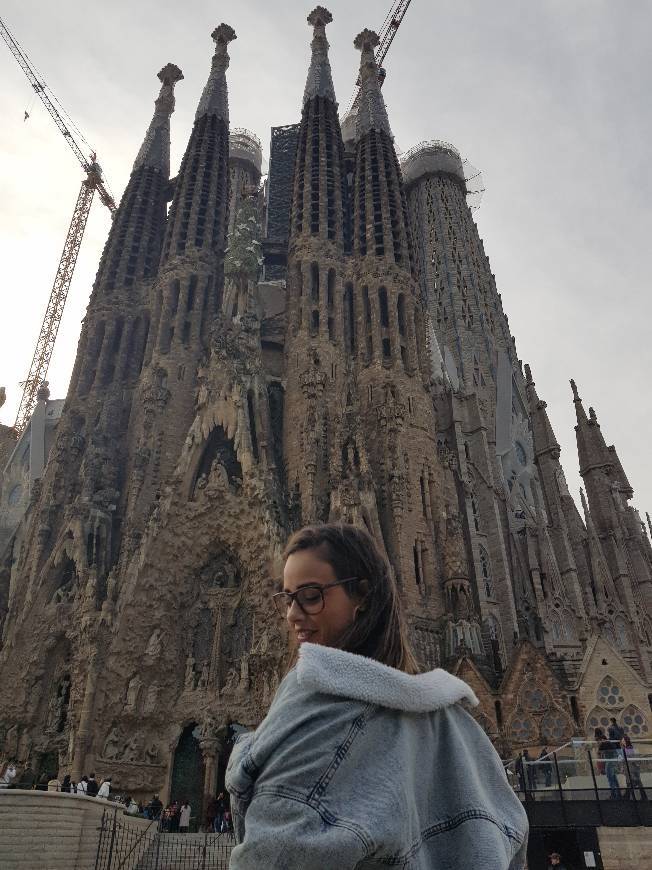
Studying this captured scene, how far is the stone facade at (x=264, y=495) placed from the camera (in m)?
19.4

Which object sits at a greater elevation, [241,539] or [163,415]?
[163,415]

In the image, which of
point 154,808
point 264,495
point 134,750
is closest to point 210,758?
point 154,808

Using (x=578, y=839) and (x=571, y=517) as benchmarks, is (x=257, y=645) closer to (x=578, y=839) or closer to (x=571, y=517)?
(x=578, y=839)

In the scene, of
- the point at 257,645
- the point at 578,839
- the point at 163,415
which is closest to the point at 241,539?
the point at 257,645

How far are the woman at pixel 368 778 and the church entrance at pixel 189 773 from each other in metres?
20.1

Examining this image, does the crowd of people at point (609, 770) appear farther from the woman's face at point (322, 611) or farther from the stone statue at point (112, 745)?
the stone statue at point (112, 745)

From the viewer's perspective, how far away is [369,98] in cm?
3738

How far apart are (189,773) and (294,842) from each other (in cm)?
2084

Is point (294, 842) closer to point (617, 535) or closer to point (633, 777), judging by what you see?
point (633, 777)

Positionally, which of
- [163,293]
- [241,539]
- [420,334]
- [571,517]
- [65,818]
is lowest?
[65,818]

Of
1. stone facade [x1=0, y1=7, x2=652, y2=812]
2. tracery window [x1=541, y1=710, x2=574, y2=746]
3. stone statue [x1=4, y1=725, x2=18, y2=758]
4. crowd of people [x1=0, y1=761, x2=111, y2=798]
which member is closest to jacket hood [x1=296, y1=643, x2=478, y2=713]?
crowd of people [x1=0, y1=761, x2=111, y2=798]

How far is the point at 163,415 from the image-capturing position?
2584cm

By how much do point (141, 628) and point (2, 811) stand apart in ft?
→ 33.2

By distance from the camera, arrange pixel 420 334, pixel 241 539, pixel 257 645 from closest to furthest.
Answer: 1. pixel 257 645
2. pixel 241 539
3. pixel 420 334
